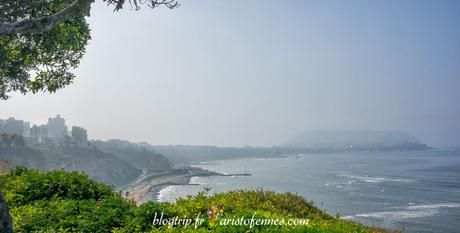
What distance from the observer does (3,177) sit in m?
13.0

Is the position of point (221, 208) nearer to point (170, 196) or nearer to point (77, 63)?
point (77, 63)

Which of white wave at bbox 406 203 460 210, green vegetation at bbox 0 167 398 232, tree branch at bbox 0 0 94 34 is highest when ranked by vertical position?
tree branch at bbox 0 0 94 34

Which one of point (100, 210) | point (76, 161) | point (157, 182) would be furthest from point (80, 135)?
point (100, 210)

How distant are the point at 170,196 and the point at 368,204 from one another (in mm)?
47605

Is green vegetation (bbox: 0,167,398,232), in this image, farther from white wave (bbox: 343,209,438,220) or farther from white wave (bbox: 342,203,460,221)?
white wave (bbox: 343,209,438,220)

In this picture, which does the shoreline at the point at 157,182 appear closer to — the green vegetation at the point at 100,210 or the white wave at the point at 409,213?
the white wave at the point at 409,213

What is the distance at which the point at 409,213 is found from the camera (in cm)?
6938

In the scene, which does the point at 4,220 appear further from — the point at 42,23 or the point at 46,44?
the point at 46,44

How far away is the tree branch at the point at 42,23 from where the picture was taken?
6.71 meters

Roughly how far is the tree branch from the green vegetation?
12.9 feet

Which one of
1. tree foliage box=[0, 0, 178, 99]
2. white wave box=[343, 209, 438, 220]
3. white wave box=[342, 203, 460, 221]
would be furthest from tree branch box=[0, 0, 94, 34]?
white wave box=[343, 209, 438, 220]

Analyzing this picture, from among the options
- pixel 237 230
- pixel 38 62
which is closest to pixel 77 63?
pixel 38 62

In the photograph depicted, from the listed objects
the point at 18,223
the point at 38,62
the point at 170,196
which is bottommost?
the point at 170,196

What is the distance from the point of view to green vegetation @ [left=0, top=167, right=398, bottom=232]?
719 cm
